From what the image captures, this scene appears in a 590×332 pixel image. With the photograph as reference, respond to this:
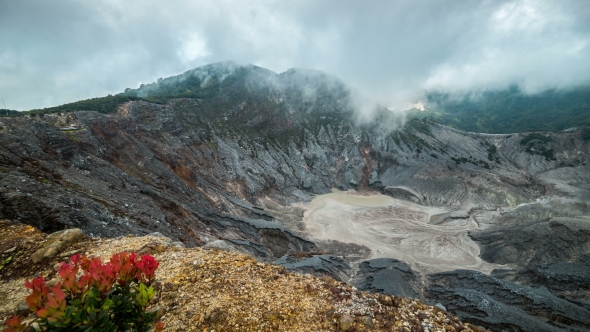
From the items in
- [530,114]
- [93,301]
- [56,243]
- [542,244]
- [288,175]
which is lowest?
[542,244]

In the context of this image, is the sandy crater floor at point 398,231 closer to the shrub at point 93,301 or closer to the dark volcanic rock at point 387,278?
the dark volcanic rock at point 387,278

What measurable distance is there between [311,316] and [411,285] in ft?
78.6

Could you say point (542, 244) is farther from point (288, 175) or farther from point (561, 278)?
point (288, 175)

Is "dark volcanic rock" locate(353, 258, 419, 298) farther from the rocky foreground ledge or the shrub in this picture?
the shrub

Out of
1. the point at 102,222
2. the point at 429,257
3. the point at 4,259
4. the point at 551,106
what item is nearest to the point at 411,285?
the point at 429,257

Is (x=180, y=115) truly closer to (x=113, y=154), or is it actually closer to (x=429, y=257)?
(x=113, y=154)

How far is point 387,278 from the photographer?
24.1 m

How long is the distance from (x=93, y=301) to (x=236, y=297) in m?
3.54

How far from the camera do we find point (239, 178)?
53438 mm

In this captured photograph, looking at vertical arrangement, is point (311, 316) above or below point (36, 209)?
below

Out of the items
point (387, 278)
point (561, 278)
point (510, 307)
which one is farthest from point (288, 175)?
point (510, 307)

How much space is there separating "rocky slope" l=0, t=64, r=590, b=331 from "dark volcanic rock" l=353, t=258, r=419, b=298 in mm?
200

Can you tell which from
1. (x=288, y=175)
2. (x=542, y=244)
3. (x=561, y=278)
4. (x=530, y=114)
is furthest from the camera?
(x=530, y=114)

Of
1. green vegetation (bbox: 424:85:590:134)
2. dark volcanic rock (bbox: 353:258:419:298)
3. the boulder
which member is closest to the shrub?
the boulder
